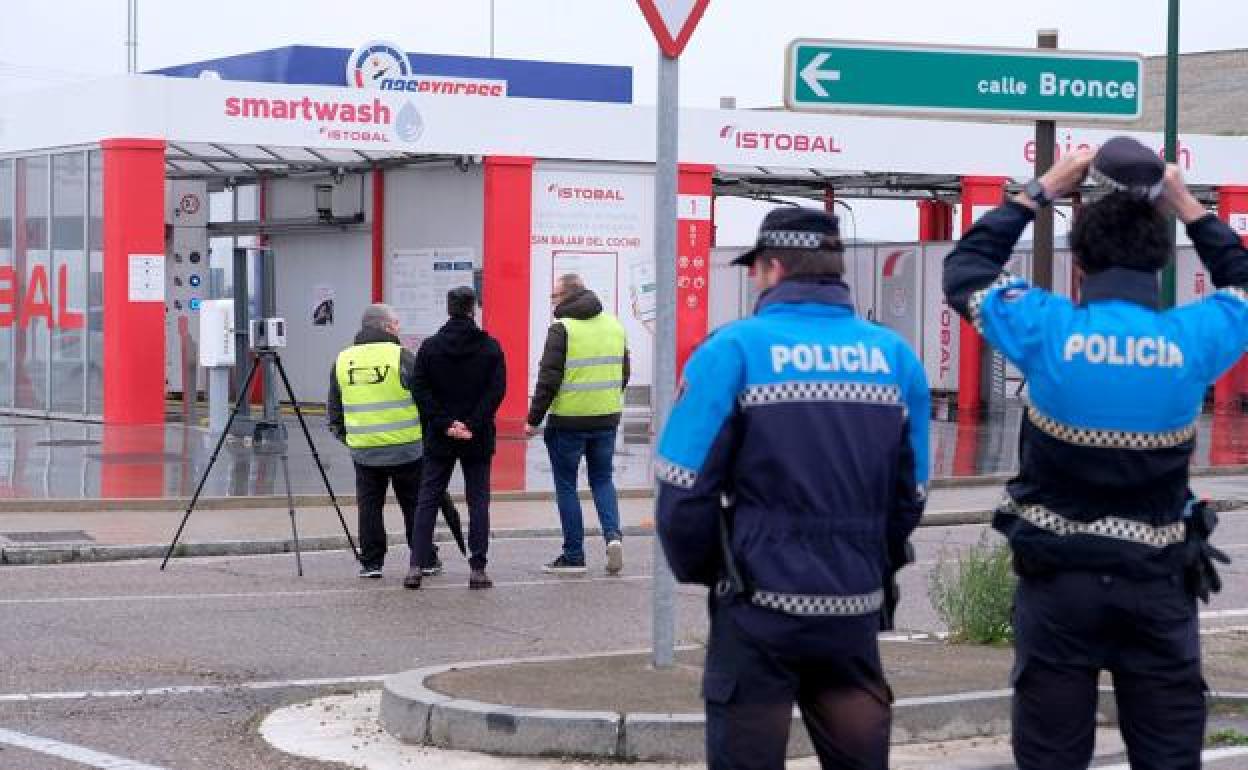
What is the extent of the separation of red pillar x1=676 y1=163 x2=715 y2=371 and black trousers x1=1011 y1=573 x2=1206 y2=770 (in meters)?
26.1

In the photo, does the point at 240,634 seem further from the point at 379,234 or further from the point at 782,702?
the point at 379,234

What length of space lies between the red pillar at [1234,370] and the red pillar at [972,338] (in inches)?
178

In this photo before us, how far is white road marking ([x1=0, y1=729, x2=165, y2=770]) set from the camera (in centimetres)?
816

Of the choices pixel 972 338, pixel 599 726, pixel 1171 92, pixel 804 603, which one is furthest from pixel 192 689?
pixel 972 338

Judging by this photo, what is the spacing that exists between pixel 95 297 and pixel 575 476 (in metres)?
16.3

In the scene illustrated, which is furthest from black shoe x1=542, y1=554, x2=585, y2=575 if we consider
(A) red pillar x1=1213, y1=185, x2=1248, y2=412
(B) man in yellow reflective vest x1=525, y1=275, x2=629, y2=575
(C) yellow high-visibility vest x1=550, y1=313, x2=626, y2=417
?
(A) red pillar x1=1213, y1=185, x2=1248, y2=412

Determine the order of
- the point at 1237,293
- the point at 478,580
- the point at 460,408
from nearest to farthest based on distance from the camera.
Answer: the point at 1237,293
the point at 460,408
the point at 478,580

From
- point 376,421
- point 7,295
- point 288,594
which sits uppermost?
point 7,295

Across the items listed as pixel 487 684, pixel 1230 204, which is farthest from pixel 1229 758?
pixel 1230 204

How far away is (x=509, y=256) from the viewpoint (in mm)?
30328

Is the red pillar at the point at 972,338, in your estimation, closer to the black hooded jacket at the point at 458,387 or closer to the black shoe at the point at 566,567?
the black shoe at the point at 566,567

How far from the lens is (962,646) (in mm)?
10000

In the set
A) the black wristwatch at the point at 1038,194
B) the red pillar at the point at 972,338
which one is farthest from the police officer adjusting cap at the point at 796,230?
the red pillar at the point at 972,338

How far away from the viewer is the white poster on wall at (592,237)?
30.7m
